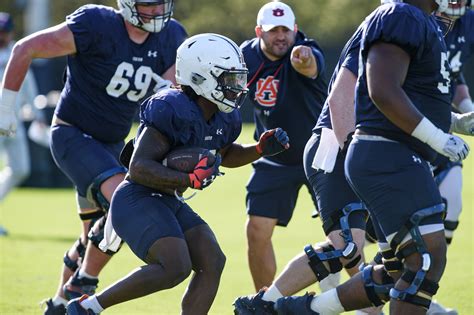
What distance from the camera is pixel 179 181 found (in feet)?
17.3

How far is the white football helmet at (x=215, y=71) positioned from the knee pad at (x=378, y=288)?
1205mm

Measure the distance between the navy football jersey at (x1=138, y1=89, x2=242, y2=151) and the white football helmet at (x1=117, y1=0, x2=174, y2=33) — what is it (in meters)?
1.36

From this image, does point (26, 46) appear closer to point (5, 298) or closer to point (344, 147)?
point (5, 298)

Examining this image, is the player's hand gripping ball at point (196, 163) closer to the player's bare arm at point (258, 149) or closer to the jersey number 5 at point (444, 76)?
the player's bare arm at point (258, 149)

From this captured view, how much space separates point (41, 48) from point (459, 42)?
3.24 meters

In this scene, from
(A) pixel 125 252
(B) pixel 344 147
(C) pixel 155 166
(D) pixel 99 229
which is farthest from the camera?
(A) pixel 125 252

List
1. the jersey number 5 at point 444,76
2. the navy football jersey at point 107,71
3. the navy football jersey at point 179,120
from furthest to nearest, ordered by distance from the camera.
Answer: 1. the navy football jersey at point 107,71
2. the navy football jersey at point 179,120
3. the jersey number 5 at point 444,76

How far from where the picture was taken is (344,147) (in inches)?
224

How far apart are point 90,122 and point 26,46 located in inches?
26.3

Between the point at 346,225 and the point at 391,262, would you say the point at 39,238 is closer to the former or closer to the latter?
the point at 346,225

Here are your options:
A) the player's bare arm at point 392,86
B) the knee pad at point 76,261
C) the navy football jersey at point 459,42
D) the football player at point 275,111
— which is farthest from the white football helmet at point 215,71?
the navy football jersey at point 459,42

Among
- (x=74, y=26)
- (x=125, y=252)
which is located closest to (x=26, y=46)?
(x=74, y=26)

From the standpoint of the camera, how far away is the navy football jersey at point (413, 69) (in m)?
4.85

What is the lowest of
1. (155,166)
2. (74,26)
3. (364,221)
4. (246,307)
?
(246,307)
